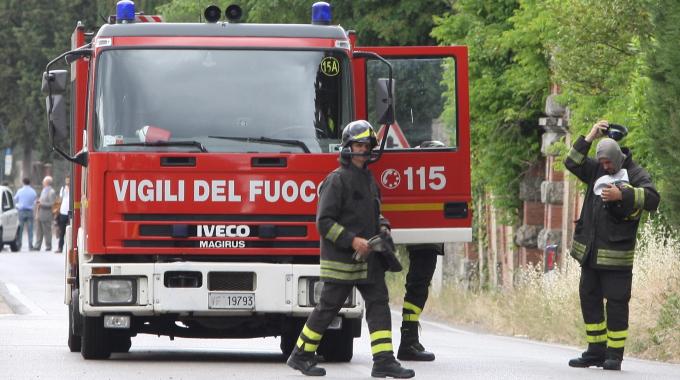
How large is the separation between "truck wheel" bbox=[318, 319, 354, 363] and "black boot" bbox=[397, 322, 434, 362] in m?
0.44

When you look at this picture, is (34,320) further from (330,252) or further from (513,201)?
(513,201)

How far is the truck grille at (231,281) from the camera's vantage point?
1306 centimetres

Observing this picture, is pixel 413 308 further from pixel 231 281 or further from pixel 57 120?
pixel 57 120

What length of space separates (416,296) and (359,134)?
2307mm

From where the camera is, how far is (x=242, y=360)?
14.0 meters

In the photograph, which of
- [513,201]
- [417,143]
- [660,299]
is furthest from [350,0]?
[417,143]

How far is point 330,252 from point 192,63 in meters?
1.97

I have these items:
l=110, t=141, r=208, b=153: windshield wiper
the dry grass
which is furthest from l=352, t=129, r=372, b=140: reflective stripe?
the dry grass

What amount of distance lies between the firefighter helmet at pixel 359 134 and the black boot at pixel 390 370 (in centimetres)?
145

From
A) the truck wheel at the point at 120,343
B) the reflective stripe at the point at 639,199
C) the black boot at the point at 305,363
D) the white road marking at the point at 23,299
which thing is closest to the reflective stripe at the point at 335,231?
the black boot at the point at 305,363

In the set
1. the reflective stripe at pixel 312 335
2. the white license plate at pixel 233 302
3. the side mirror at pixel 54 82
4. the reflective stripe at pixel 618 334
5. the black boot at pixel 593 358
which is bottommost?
the black boot at pixel 593 358

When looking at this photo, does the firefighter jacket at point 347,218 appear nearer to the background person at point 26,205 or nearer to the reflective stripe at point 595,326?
the reflective stripe at point 595,326

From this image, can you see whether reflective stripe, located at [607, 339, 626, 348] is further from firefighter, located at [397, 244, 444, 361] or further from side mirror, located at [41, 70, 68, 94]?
side mirror, located at [41, 70, 68, 94]

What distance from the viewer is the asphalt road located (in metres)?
12.5
